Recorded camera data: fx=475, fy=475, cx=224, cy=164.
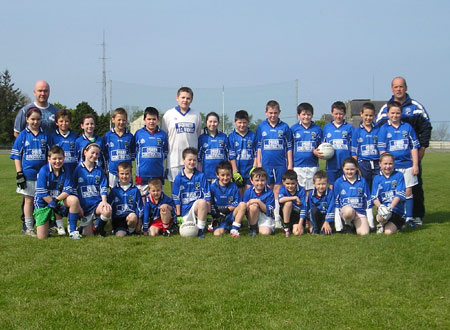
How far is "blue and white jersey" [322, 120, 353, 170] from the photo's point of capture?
682 cm

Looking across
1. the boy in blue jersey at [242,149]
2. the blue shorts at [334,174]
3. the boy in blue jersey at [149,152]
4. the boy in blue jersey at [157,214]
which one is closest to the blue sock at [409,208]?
the blue shorts at [334,174]

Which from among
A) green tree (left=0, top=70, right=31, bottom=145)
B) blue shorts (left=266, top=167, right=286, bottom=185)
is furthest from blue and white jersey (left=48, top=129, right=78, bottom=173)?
green tree (left=0, top=70, right=31, bottom=145)

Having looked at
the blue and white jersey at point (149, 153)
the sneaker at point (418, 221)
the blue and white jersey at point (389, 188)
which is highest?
the blue and white jersey at point (149, 153)

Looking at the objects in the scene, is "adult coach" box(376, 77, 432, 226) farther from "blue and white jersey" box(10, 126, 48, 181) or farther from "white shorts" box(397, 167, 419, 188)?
"blue and white jersey" box(10, 126, 48, 181)

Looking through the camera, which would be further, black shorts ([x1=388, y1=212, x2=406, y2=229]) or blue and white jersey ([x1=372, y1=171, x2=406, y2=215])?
blue and white jersey ([x1=372, y1=171, x2=406, y2=215])

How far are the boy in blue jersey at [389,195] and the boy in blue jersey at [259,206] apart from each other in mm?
1372

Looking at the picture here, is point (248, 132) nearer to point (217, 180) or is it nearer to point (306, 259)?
point (217, 180)

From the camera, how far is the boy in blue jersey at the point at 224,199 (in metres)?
6.29

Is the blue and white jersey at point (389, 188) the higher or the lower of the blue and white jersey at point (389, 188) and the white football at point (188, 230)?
the higher

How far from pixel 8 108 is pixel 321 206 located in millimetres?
47682

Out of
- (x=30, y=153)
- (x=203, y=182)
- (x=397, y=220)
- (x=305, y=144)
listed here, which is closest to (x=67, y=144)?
(x=30, y=153)

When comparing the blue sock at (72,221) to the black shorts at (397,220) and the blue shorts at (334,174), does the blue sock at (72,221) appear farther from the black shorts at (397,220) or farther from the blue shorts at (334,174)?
the black shorts at (397,220)

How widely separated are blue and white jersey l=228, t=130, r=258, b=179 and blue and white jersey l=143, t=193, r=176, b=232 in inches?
48.2

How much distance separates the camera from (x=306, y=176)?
6.98 metres
